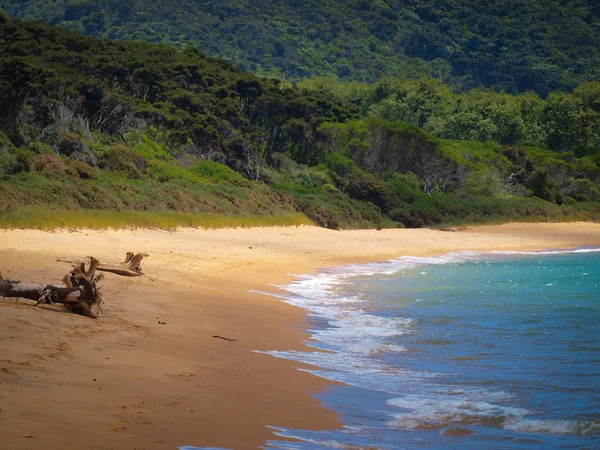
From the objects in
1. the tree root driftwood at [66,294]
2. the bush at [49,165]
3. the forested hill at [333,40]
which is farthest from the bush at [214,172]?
the forested hill at [333,40]

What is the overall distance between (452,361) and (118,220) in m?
15.0

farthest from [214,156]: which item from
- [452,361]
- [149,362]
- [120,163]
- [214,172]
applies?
[149,362]

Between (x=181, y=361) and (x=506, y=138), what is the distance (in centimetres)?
8011

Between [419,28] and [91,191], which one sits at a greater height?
[419,28]

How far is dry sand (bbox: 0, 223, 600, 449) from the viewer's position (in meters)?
5.66

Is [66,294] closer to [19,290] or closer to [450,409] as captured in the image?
[19,290]

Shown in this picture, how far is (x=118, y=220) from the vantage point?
23.5 metres

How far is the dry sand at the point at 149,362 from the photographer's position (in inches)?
223

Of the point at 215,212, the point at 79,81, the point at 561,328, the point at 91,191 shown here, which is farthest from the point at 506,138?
the point at 561,328

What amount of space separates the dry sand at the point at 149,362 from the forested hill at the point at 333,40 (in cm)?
14213

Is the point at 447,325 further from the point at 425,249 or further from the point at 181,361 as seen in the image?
the point at 425,249

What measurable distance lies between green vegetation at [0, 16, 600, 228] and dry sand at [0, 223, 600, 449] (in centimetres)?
651

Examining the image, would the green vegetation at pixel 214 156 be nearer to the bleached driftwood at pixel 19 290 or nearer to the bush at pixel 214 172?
the bush at pixel 214 172

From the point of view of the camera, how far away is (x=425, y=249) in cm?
3291
